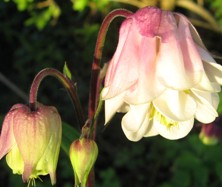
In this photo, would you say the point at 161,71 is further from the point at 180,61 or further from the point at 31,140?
the point at 31,140

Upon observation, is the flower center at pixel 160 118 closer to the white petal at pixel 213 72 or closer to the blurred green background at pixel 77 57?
the white petal at pixel 213 72

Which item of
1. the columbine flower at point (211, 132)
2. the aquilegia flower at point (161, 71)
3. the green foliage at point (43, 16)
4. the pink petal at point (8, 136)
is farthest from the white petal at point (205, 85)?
the green foliage at point (43, 16)

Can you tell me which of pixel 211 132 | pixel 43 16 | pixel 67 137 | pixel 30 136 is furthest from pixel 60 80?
pixel 43 16

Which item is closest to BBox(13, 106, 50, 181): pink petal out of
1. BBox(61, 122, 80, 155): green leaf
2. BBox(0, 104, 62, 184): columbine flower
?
BBox(0, 104, 62, 184): columbine flower

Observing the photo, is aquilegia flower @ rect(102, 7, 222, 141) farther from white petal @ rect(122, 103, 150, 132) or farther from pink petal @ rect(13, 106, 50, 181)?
pink petal @ rect(13, 106, 50, 181)

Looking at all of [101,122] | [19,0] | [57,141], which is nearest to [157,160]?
[101,122]

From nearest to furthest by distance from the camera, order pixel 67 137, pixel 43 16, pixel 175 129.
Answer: pixel 175 129 → pixel 67 137 → pixel 43 16
